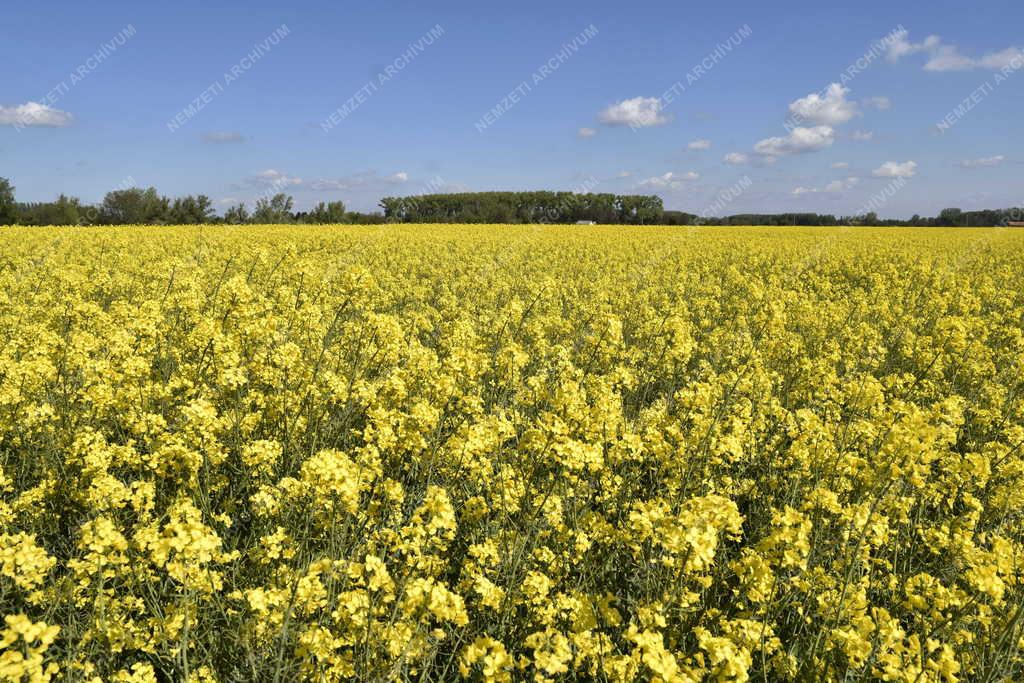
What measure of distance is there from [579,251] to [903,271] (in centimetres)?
1192

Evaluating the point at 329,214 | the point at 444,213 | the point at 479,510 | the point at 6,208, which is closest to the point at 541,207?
the point at 444,213

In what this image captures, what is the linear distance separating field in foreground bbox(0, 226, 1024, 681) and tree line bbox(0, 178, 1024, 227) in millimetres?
44893

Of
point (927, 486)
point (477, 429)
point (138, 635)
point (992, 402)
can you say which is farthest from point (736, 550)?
point (992, 402)

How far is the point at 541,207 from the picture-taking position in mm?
86125

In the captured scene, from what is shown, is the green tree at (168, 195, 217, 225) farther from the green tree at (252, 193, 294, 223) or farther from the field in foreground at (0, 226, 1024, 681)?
the field in foreground at (0, 226, 1024, 681)

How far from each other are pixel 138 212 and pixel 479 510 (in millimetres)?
58074

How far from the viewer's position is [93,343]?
18.8 ft

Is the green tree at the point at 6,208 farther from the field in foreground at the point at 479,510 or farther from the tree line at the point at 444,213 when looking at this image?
the field in foreground at the point at 479,510

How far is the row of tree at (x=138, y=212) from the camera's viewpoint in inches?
1752

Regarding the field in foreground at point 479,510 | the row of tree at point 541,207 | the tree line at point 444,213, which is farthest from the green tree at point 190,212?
the field in foreground at point 479,510

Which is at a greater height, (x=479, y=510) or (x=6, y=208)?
(x=6, y=208)

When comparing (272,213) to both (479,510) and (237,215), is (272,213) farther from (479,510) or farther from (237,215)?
(479,510)

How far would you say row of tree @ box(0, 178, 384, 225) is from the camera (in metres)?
44.5

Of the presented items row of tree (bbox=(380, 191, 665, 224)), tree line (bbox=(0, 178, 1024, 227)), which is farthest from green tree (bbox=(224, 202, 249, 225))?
row of tree (bbox=(380, 191, 665, 224))
